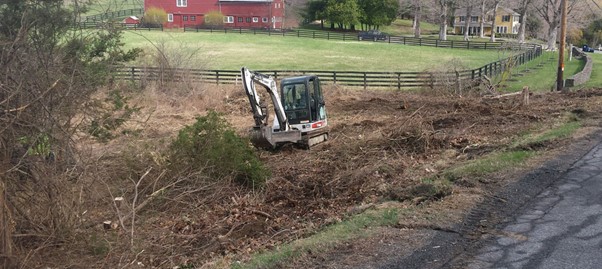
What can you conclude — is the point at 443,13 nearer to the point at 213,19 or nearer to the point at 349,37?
the point at 349,37

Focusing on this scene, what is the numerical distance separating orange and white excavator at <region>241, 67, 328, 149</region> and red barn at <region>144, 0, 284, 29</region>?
2681 inches

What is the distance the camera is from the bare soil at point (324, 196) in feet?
26.7

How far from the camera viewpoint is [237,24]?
3499 inches

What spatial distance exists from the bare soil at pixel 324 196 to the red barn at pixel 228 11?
6824 cm

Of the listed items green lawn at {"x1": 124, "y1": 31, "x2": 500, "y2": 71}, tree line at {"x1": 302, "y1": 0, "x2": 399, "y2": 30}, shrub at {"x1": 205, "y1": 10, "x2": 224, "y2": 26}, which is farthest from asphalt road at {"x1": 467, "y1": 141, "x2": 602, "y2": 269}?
shrub at {"x1": 205, "y1": 10, "x2": 224, "y2": 26}

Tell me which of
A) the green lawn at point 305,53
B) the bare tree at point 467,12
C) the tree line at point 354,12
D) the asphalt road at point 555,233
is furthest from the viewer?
the tree line at point 354,12

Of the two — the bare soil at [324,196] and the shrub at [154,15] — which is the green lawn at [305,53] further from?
the bare soil at [324,196]

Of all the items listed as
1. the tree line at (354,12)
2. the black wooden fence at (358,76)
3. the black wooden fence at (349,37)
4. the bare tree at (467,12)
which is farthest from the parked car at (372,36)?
the black wooden fence at (358,76)

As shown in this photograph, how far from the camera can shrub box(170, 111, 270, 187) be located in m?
12.7

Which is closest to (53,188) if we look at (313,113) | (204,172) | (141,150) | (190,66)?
(204,172)

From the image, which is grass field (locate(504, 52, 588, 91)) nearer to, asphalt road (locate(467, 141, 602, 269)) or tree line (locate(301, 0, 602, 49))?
asphalt road (locate(467, 141, 602, 269))

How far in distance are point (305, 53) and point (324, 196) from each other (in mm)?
45166

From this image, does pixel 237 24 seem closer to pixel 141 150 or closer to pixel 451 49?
pixel 451 49

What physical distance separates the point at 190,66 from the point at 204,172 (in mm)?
21202
